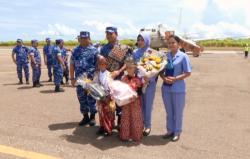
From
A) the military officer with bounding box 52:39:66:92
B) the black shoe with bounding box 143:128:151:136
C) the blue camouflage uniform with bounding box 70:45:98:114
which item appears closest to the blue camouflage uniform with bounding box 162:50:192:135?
the black shoe with bounding box 143:128:151:136

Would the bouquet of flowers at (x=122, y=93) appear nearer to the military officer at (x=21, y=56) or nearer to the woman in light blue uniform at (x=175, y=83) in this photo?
the woman in light blue uniform at (x=175, y=83)

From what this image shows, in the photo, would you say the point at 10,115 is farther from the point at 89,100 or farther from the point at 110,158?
the point at 110,158

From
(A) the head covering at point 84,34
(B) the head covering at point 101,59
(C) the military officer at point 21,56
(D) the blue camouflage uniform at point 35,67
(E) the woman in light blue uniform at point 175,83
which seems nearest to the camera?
(E) the woman in light blue uniform at point 175,83

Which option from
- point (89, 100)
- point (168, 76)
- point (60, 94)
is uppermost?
point (168, 76)

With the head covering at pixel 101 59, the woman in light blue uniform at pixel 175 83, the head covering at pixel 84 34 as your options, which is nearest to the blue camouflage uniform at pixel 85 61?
the head covering at pixel 84 34

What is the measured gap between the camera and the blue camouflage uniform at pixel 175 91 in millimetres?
6531

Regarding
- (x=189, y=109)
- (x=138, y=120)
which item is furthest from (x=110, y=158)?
(x=189, y=109)

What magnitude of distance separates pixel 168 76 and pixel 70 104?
4.55m

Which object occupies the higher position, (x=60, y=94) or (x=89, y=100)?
(x=89, y=100)

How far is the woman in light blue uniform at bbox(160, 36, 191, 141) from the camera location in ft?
21.4

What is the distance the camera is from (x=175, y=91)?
6633 millimetres

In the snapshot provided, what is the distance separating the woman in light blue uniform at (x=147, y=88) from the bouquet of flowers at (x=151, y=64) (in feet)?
0.53

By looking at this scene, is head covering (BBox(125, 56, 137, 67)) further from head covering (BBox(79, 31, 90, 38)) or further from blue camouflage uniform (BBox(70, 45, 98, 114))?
head covering (BBox(79, 31, 90, 38))

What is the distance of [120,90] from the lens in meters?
6.46
